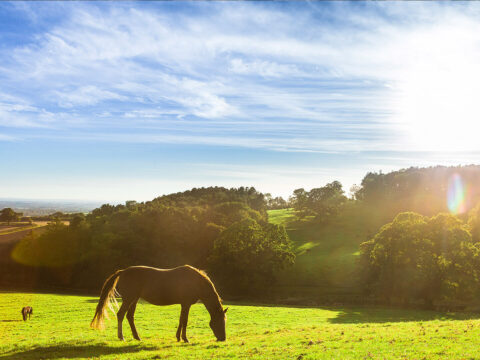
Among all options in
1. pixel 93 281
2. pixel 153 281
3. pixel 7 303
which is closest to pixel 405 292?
pixel 153 281

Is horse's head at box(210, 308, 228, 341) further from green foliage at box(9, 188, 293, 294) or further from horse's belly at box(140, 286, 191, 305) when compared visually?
green foliage at box(9, 188, 293, 294)

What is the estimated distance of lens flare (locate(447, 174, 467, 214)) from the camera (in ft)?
351

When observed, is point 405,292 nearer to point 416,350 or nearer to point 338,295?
point 338,295

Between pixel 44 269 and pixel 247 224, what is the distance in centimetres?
4558

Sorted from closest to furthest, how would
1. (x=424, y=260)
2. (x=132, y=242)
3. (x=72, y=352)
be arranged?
(x=72, y=352), (x=424, y=260), (x=132, y=242)

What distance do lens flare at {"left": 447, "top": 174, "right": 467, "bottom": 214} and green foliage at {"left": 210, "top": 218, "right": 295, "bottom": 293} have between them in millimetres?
70224

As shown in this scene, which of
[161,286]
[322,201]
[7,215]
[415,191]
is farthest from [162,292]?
[415,191]

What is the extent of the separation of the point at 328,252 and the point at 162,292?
71.4 m

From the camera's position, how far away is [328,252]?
8288 cm

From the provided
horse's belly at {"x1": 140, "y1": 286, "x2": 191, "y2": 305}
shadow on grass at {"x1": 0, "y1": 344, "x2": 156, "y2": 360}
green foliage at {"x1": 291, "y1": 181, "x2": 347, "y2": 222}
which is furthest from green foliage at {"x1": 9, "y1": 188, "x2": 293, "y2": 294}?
shadow on grass at {"x1": 0, "y1": 344, "x2": 156, "y2": 360}

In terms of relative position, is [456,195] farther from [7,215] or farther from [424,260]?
[7,215]

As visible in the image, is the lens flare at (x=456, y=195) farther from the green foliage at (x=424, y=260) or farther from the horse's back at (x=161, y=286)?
the horse's back at (x=161, y=286)

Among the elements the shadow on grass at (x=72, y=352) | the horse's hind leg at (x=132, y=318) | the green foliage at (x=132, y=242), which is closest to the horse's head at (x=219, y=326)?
the shadow on grass at (x=72, y=352)

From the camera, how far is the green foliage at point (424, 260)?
149 feet
